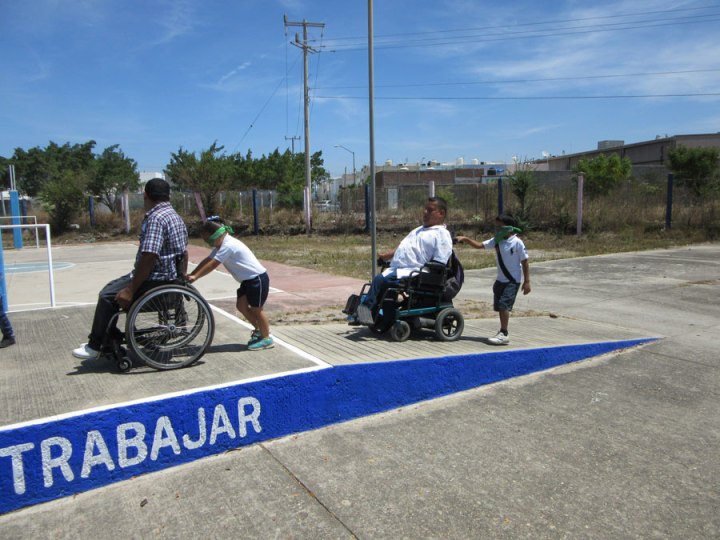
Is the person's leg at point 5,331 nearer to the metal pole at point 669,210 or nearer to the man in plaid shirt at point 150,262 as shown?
the man in plaid shirt at point 150,262

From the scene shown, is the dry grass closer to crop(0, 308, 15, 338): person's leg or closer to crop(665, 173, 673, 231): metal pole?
crop(665, 173, 673, 231): metal pole

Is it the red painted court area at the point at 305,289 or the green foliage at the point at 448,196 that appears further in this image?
the green foliage at the point at 448,196

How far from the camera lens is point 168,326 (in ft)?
14.1

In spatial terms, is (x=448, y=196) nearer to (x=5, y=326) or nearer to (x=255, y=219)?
(x=255, y=219)

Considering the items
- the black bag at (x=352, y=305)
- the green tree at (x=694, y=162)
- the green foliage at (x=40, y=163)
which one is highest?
the green foliage at (x=40, y=163)

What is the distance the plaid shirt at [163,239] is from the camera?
13.5ft

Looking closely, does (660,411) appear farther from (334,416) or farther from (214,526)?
(214,526)

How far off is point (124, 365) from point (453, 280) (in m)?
3.20

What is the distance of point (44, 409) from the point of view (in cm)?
345

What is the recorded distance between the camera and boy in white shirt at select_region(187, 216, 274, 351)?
4605 millimetres

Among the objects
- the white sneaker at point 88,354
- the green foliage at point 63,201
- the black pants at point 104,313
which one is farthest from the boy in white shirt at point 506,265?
the green foliage at point 63,201

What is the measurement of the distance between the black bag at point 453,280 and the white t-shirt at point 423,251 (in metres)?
0.18

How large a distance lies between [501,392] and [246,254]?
2.50 meters

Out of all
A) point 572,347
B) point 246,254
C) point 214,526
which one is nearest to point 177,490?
point 214,526
